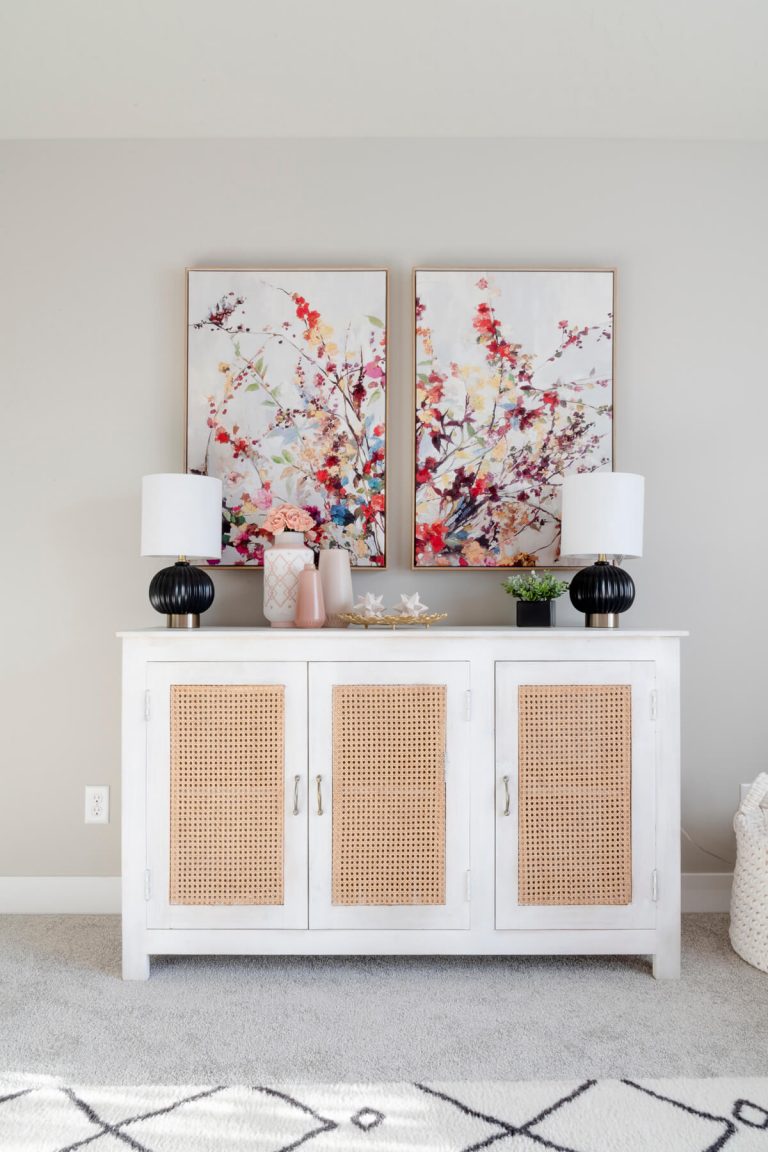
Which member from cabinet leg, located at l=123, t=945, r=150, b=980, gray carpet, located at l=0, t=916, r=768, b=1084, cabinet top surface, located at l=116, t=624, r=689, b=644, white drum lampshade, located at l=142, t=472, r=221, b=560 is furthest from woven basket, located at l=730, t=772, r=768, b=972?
white drum lampshade, located at l=142, t=472, r=221, b=560

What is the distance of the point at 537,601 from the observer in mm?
2232

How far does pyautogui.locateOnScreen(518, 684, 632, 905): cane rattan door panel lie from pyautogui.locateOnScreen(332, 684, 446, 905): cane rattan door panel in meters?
0.22

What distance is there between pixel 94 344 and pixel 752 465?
7.07 ft

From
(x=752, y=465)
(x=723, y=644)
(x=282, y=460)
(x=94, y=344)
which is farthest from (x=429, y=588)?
(x=94, y=344)

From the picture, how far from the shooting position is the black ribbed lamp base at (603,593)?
2.14 m

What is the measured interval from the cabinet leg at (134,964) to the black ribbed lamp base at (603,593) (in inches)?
58.1

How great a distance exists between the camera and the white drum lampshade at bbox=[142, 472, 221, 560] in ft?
7.01

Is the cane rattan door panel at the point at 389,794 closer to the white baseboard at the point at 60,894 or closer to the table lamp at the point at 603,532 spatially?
the table lamp at the point at 603,532

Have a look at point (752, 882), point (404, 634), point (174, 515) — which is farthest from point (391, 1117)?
point (174, 515)

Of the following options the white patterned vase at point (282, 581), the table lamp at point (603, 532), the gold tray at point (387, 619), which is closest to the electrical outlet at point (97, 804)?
the white patterned vase at point (282, 581)

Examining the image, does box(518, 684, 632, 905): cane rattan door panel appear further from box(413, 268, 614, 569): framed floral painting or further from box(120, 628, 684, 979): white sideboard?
box(413, 268, 614, 569): framed floral painting

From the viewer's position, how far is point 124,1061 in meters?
1.58

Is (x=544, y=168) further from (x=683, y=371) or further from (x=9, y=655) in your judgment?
(x=9, y=655)

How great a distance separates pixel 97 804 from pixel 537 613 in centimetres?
151
